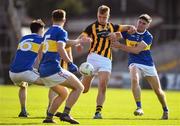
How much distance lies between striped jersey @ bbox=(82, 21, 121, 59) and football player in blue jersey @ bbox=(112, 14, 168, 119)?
1.84 ft

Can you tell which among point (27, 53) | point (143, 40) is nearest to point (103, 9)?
point (143, 40)

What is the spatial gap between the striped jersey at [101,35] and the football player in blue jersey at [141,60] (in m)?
0.56

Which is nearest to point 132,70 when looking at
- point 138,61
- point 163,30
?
point 138,61

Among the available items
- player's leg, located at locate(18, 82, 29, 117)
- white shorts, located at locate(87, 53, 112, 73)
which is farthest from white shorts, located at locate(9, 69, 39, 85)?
white shorts, located at locate(87, 53, 112, 73)

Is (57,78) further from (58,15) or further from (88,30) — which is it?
(88,30)

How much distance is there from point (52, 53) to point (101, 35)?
2.89 m

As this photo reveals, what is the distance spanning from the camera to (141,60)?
A: 760 inches

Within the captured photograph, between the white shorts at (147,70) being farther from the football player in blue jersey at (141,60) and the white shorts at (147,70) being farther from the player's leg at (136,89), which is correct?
the player's leg at (136,89)

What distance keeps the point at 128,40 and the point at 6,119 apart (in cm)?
398

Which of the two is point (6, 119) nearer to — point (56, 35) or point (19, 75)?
point (19, 75)

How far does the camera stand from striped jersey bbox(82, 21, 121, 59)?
18547 millimetres

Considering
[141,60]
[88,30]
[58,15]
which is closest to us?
[58,15]

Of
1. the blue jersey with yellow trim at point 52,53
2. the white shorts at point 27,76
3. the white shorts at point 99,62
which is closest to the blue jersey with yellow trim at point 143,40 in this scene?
the white shorts at point 99,62

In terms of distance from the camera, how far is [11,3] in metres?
48.0
